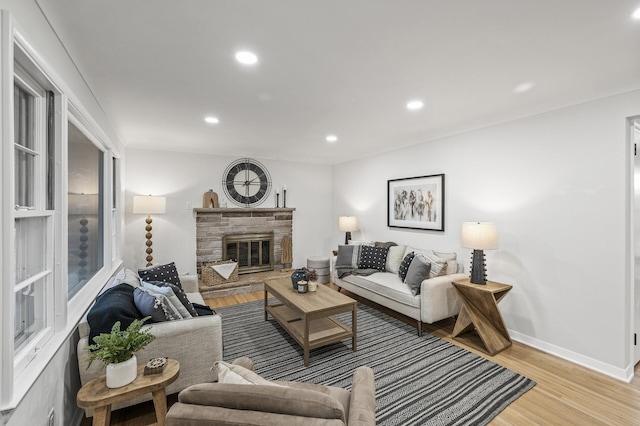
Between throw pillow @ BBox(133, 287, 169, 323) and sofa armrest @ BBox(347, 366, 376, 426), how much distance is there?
1.44m

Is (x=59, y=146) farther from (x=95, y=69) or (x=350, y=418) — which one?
(x=350, y=418)

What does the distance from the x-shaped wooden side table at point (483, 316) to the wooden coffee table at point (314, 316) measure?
3.92 ft

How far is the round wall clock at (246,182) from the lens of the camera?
5.25 m

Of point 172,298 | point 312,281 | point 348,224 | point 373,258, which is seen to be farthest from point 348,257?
point 172,298

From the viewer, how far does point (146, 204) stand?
416 centimetres

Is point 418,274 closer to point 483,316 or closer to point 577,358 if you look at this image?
point 483,316

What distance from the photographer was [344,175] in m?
5.96

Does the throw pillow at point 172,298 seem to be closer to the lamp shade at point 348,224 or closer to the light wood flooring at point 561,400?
the light wood flooring at point 561,400

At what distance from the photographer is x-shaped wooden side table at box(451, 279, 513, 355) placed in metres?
2.80

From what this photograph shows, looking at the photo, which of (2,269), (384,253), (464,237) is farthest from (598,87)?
(2,269)

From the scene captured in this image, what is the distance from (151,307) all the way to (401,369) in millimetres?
2111

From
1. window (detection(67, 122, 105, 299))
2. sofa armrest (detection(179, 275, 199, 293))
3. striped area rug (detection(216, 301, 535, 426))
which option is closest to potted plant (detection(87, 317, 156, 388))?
window (detection(67, 122, 105, 299))

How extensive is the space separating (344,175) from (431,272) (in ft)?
10.3

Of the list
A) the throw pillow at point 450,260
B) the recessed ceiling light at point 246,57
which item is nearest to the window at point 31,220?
the recessed ceiling light at point 246,57
